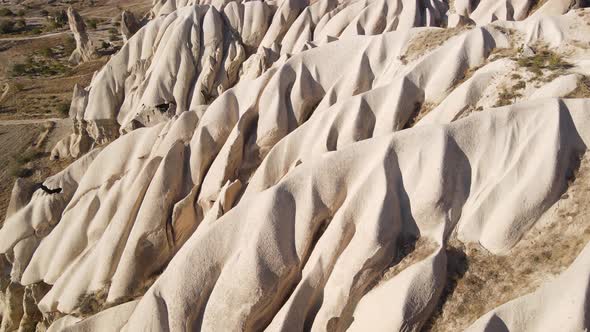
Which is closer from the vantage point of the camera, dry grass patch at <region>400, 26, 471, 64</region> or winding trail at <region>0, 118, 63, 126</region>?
dry grass patch at <region>400, 26, 471, 64</region>

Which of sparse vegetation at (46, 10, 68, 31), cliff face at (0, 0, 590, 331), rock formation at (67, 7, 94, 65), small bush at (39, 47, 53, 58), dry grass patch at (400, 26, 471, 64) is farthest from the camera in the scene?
sparse vegetation at (46, 10, 68, 31)

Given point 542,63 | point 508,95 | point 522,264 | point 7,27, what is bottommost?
point 7,27

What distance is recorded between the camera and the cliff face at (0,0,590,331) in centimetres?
571

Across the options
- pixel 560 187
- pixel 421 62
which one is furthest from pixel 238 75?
pixel 560 187

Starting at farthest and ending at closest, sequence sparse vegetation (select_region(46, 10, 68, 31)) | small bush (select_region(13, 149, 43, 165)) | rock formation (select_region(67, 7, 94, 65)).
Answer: sparse vegetation (select_region(46, 10, 68, 31)) → rock formation (select_region(67, 7, 94, 65)) → small bush (select_region(13, 149, 43, 165))

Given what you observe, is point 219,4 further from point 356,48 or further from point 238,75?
point 356,48

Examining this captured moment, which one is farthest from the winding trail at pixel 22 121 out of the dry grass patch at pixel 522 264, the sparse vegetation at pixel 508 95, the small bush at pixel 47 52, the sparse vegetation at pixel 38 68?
the dry grass patch at pixel 522 264

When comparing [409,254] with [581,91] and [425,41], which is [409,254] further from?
[425,41]

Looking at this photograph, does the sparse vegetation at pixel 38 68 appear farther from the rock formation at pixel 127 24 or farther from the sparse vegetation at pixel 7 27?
the sparse vegetation at pixel 7 27

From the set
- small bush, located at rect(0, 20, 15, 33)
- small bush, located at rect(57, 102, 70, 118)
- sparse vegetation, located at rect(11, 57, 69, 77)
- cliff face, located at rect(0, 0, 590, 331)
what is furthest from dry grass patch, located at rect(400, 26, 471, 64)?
small bush, located at rect(0, 20, 15, 33)

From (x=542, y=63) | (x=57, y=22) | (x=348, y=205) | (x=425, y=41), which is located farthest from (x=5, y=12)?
(x=542, y=63)

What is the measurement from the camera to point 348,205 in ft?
21.7

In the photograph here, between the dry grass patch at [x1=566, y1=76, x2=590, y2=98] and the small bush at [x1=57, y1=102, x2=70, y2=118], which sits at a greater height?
the dry grass patch at [x1=566, y1=76, x2=590, y2=98]

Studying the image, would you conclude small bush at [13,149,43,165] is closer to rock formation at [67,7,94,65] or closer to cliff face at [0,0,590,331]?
cliff face at [0,0,590,331]
